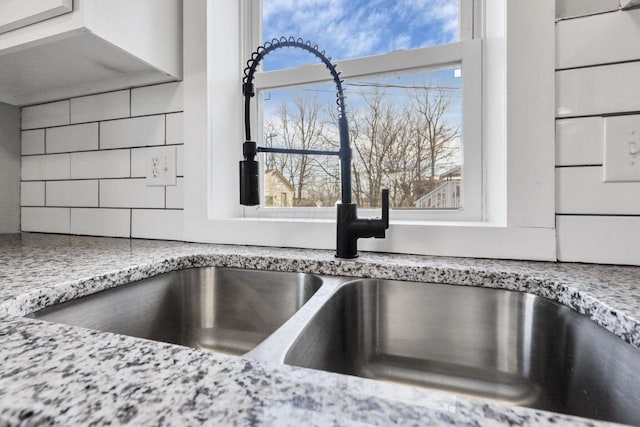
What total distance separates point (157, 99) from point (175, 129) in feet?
0.47

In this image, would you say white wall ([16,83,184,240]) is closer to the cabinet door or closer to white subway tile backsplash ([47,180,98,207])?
white subway tile backsplash ([47,180,98,207])

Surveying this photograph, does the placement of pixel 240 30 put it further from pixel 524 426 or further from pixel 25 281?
pixel 524 426

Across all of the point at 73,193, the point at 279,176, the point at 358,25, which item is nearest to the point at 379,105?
the point at 358,25

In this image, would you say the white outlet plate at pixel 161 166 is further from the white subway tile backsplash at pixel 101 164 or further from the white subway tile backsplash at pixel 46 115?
the white subway tile backsplash at pixel 46 115

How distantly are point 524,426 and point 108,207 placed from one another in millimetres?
1451

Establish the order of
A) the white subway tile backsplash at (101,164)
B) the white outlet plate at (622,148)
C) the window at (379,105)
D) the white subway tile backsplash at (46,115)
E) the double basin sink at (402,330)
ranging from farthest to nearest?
the white subway tile backsplash at (46,115) < the white subway tile backsplash at (101,164) < the window at (379,105) < the white outlet plate at (622,148) < the double basin sink at (402,330)

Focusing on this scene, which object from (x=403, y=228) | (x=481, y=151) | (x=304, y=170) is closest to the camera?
(x=403, y=228)

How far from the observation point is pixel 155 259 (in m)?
0.79

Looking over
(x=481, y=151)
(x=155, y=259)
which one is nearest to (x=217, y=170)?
(x=155, y=259)

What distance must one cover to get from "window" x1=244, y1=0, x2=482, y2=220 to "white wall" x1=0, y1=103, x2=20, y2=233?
1.13 meters

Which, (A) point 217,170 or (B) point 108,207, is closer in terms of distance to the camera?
(A) point 217,170

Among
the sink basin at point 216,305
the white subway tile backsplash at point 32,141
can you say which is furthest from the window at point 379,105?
the white subway tile backsplash at point 32,141

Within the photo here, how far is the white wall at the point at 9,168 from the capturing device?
1382 mm

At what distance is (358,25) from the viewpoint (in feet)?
3.68
